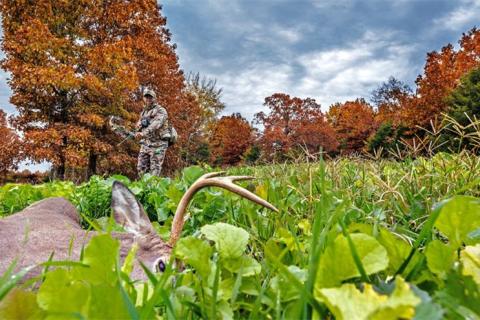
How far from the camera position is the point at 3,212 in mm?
4066

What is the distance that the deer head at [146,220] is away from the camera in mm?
1158

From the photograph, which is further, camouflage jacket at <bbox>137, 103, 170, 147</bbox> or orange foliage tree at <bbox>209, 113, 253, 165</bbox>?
orange foliage tree at <bbox>209, 113, 253, 165</bbox>

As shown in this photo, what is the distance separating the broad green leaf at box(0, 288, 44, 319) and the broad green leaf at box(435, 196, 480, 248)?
2.32 ft

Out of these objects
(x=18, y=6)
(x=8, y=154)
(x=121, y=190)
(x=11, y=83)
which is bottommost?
(x=121, y=190)

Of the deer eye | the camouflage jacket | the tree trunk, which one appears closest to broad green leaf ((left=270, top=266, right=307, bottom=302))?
the deer eye

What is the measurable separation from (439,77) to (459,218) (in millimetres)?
31568

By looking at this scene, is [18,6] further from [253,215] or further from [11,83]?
[253,215]

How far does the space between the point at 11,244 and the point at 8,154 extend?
68.9 ft

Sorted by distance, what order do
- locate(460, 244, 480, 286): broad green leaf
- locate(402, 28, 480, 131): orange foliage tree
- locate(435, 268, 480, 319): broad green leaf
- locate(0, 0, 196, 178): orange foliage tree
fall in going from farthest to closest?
locate(402, 28, 480, 131): orange foliage tree < locate(0, 0, 196, 178): orange foliage tree < locate(460, 244, 480, 286): broad green leaf < locate(435, 268, 480, 319): broad green leaf

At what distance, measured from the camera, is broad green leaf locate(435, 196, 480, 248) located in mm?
781

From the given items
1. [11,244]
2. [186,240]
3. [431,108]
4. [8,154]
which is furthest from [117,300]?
[431,108]

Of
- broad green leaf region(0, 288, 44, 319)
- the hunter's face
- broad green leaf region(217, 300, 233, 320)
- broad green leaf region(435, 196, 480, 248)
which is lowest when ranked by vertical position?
broad green leaf region(217, 300, 233, 320)

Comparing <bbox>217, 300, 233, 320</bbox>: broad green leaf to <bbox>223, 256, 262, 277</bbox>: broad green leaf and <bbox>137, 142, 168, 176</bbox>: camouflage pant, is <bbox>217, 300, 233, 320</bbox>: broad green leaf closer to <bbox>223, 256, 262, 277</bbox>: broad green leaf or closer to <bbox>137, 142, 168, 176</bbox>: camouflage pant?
<bbox>223, 256, 262, 277</bbox>: broad green leaf

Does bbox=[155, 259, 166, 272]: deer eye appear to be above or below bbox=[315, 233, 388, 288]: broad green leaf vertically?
below
